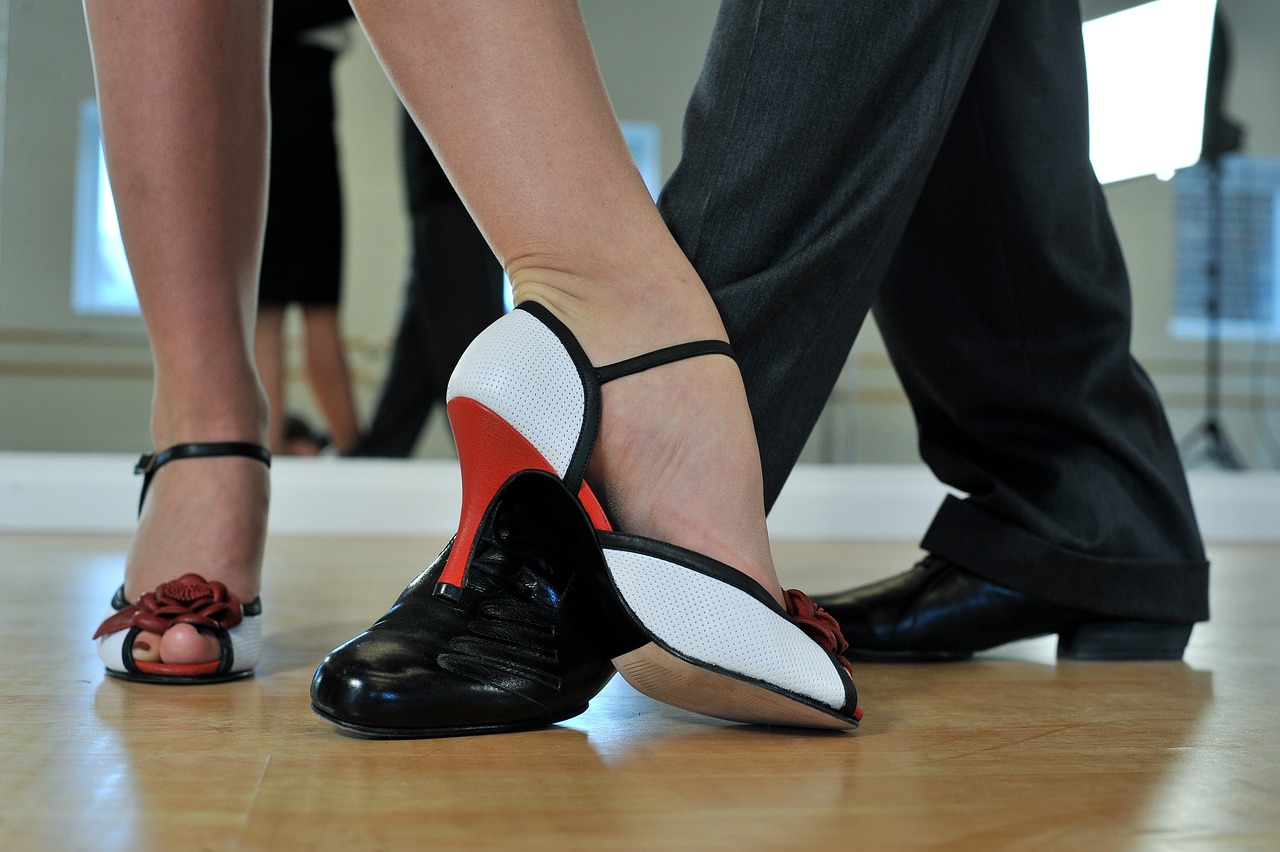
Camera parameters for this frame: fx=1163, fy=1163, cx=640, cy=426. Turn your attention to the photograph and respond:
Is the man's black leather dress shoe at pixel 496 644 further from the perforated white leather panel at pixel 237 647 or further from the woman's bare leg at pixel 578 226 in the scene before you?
the perforated white leather panel at pixel 237 647

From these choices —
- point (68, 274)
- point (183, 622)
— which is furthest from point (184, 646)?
point (68, 274)

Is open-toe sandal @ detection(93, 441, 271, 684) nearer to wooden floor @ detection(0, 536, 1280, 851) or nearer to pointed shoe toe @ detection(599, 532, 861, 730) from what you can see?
wooden floor @ detection(0, 536, 1280, 851)

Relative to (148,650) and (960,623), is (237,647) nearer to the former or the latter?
(148,650)

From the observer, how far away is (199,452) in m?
0.69

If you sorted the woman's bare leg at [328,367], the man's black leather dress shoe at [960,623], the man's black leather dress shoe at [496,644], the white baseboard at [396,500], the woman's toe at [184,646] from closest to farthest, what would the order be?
the man's black leather dress shoe at [496,644] → the woman's toe at [184,646] → the man's black leather dress shoe at [960,623] → the white baseboard at [396,500] → the woman's bare leg at [328,367]

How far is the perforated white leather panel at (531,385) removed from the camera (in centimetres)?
48

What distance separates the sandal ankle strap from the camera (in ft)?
2.27

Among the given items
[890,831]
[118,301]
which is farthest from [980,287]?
[118,301]

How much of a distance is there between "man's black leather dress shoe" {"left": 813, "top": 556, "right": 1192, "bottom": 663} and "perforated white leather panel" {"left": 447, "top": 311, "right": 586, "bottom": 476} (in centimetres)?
34

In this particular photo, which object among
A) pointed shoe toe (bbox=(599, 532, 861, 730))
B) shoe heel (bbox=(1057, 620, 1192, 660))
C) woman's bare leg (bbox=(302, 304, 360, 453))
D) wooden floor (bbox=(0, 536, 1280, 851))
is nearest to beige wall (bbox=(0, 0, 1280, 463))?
woman's bare leg (bbox=(302, 304, 360, 453))

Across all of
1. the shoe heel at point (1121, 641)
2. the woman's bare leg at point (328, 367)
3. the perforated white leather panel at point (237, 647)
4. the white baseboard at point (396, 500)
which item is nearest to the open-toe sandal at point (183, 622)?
the perforated white leather panel at point (237, 647)

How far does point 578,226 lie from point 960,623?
1.36 ft

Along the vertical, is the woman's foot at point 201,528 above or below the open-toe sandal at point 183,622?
above

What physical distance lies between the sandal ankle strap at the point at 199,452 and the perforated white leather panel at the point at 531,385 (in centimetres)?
26
